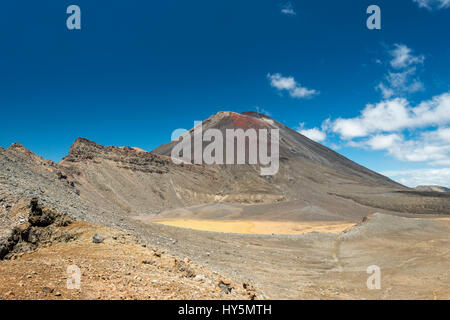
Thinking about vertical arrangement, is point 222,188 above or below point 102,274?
above

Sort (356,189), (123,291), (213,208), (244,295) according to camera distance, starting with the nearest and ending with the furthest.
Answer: (123,291)
(244,295)
(213,208)
(356,189)

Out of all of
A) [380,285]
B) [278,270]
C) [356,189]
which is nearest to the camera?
[380,285]

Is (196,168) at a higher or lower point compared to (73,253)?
higher

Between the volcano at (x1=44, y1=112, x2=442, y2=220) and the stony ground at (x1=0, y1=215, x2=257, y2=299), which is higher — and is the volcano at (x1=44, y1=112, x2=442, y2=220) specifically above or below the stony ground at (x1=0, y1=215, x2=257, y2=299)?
above

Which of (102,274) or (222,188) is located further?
(222,188)

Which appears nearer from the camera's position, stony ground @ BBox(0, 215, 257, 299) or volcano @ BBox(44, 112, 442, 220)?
stony ground @ BBox(0, 215, 257, 299)

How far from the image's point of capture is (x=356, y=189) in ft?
232

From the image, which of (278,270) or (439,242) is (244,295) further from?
(439,242)

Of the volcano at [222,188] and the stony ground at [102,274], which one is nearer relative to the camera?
the stony ground at [102,274]

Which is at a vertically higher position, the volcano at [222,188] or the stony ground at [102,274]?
the volcano at [222,188]
